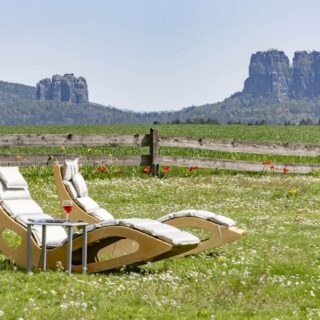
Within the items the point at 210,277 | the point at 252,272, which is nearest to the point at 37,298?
the point at 210,277

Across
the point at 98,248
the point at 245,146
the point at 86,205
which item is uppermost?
the point at 245,146

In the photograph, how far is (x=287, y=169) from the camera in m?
24.2

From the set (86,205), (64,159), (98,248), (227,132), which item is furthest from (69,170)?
(227,132)

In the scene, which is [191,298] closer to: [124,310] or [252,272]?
[124,310]

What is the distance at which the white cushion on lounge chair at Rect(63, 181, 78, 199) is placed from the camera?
11289mm

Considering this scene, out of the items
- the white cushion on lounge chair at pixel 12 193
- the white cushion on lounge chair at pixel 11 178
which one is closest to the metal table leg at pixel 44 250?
the white cushion on lounge chair at pixel 12 193

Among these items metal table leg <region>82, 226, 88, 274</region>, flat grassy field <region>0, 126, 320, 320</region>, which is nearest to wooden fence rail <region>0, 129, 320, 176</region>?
flat grassy field <region>0, 126, 320, 320</region>

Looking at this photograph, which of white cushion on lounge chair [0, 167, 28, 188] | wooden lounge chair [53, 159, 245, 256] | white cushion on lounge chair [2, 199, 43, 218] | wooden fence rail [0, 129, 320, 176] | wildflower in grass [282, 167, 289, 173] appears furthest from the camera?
wildflower in grass [282, 167, 289, 173]

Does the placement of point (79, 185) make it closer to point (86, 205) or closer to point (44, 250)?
point (86, 205)

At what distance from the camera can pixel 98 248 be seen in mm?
9445

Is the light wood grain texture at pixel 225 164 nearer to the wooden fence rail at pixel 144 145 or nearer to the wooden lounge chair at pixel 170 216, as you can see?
the wooden fence rail at pixel 144 145

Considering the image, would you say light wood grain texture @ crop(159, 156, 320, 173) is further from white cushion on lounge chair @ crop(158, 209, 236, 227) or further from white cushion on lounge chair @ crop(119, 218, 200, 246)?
white cushion on lounge chair @ crop(119, 218, 200, 246)

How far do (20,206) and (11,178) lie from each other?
0.48m

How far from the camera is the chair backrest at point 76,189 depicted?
11.3 meters
